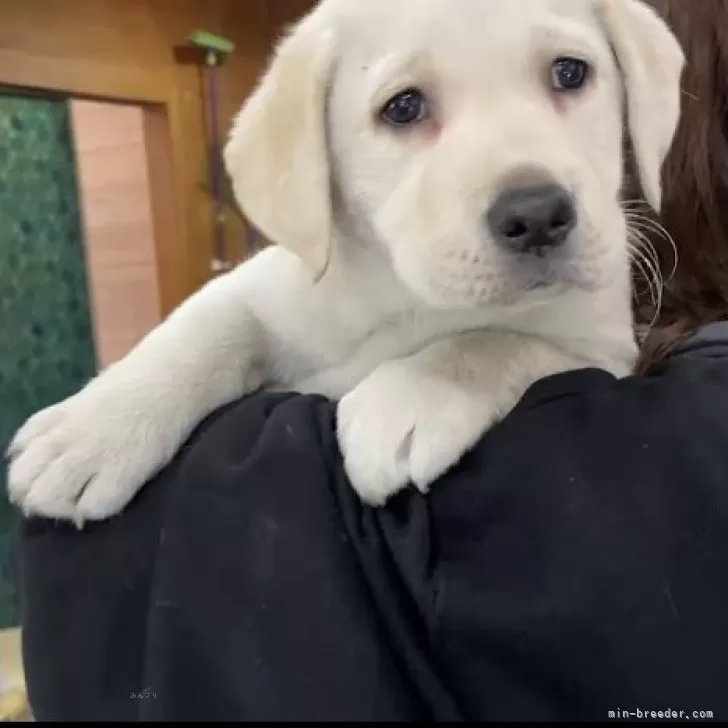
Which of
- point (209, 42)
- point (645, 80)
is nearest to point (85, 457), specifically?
point (645, 80)

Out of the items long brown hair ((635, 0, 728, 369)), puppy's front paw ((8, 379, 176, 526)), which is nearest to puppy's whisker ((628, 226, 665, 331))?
long brown hair ((635, 0, 728, 369))

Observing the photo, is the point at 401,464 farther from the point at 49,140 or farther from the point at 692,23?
the point at 49,140

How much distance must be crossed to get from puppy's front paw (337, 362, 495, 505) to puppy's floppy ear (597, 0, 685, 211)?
44 centimetres

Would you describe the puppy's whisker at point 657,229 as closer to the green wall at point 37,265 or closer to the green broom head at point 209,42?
the green wall at point 37,265

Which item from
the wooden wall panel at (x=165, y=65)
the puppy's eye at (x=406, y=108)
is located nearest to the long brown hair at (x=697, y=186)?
the puppy's eye at (x=406, y=108)

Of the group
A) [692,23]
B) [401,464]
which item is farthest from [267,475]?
[692,23]

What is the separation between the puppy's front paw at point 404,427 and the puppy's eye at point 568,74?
391 mm

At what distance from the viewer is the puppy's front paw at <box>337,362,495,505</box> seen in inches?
35.5

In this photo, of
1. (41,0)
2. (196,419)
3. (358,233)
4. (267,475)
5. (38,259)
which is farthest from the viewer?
(38,259)

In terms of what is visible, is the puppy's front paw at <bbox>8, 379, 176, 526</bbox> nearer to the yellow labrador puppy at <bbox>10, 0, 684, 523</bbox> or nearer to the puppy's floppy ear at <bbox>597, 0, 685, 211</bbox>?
the yellow labrador puppy at <bbox>10, 0, 684, 523</bbox>

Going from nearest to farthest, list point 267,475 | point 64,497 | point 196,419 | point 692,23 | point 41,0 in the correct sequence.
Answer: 1. point 267,475
2. point 64,497
3. point 196,419
4. point 692,23
5. point 41,0

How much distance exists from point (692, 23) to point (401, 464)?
2.98ft

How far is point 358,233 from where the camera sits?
129 cm

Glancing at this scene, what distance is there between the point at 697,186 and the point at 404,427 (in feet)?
2.22
